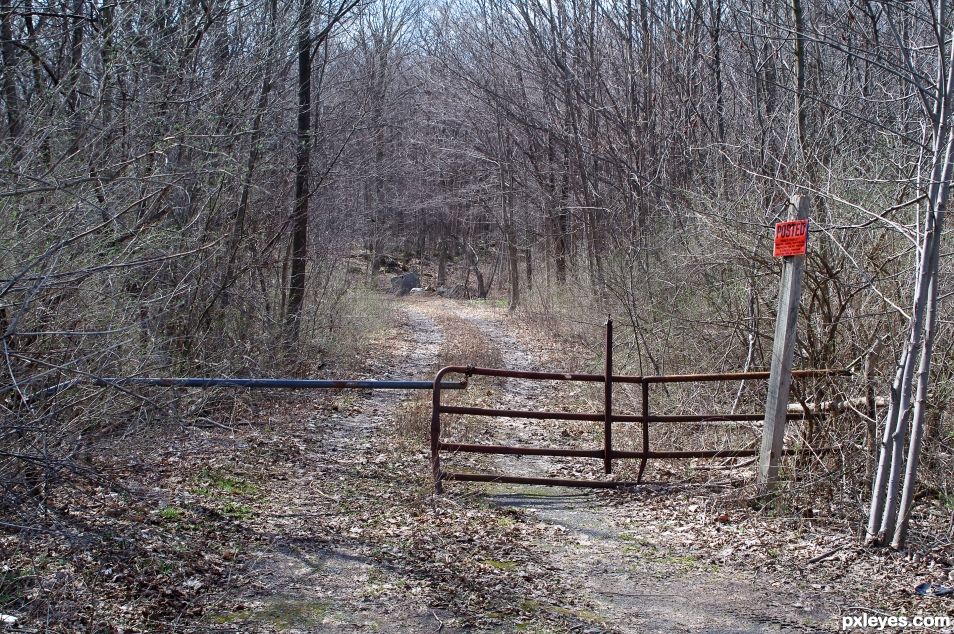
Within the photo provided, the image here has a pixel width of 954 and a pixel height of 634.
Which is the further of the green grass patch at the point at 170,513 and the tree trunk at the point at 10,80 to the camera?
the tree trunk at the point at 10,80

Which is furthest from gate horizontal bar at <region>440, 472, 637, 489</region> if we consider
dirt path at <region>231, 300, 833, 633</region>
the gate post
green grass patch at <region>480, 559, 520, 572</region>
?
green grass patch at <region>480, 559, 520, 572</region>

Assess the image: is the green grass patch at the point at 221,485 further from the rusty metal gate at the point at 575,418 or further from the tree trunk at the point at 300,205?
the tree trunk at the point at 300,205

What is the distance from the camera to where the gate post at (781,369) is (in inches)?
270

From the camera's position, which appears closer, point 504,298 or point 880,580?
point 880,580

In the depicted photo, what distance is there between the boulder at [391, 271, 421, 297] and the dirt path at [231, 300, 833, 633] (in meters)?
31.6

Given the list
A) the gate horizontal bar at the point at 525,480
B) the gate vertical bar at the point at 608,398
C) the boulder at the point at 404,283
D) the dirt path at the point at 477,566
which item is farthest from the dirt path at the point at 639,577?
the boulder at the point at 404,283

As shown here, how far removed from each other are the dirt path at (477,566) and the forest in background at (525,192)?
1.40 metres

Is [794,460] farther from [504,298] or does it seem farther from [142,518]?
[504,298]

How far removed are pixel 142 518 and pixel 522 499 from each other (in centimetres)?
332

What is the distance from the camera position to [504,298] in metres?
37.8

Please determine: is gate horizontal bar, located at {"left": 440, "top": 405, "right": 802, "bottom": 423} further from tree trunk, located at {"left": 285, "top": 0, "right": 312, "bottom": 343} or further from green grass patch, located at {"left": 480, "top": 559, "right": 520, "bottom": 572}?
tree trunk, located at {"left": 285, "top": 0, "right": 312, "bottom": 343}

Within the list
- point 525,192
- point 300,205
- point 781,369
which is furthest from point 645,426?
point 525,192

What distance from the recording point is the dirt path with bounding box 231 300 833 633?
497cm

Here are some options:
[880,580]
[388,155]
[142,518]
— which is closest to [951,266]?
[880,580]
